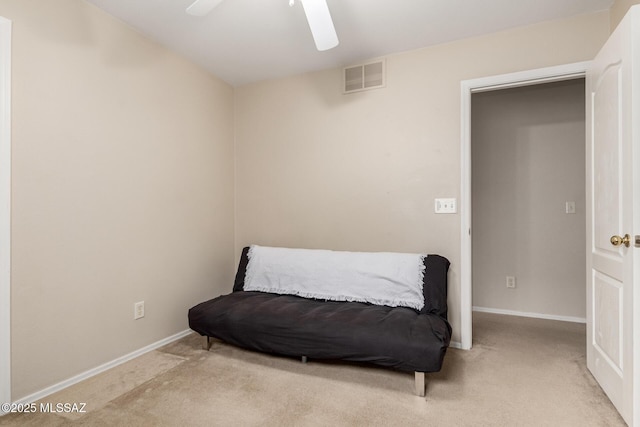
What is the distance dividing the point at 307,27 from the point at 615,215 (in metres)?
2.24

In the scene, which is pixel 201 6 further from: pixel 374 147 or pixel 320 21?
pixel 374 147

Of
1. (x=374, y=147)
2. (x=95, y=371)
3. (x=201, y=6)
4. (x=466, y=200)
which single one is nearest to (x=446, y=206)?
(x=466, y=200)

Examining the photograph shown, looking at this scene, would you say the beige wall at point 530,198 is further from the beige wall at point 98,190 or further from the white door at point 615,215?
the beige wall at point 98,190

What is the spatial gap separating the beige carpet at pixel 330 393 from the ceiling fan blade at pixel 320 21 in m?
2.03

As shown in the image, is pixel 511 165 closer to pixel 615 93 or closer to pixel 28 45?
pixel 615 93

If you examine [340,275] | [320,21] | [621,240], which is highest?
[320,21]

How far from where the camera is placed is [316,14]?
177 centimetres

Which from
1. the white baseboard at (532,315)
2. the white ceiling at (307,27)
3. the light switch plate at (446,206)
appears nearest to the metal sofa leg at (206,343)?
the light switch plate at (446,206)

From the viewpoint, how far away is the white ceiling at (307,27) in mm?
2174

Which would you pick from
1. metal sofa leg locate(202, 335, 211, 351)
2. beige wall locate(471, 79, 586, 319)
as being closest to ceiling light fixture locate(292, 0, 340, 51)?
metal sofa leg locate(202, 335, 211, 351)

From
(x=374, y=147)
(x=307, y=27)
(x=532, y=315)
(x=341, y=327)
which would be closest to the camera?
(x=341, y=327)

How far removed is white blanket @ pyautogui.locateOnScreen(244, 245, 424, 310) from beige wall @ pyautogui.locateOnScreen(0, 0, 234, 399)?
647mm

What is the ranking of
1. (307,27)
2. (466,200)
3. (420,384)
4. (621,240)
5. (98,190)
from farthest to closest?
(466,200) < (307,27) < (98,190) < (420,384) < (621,240)

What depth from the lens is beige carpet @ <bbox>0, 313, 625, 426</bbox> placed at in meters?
1.66
